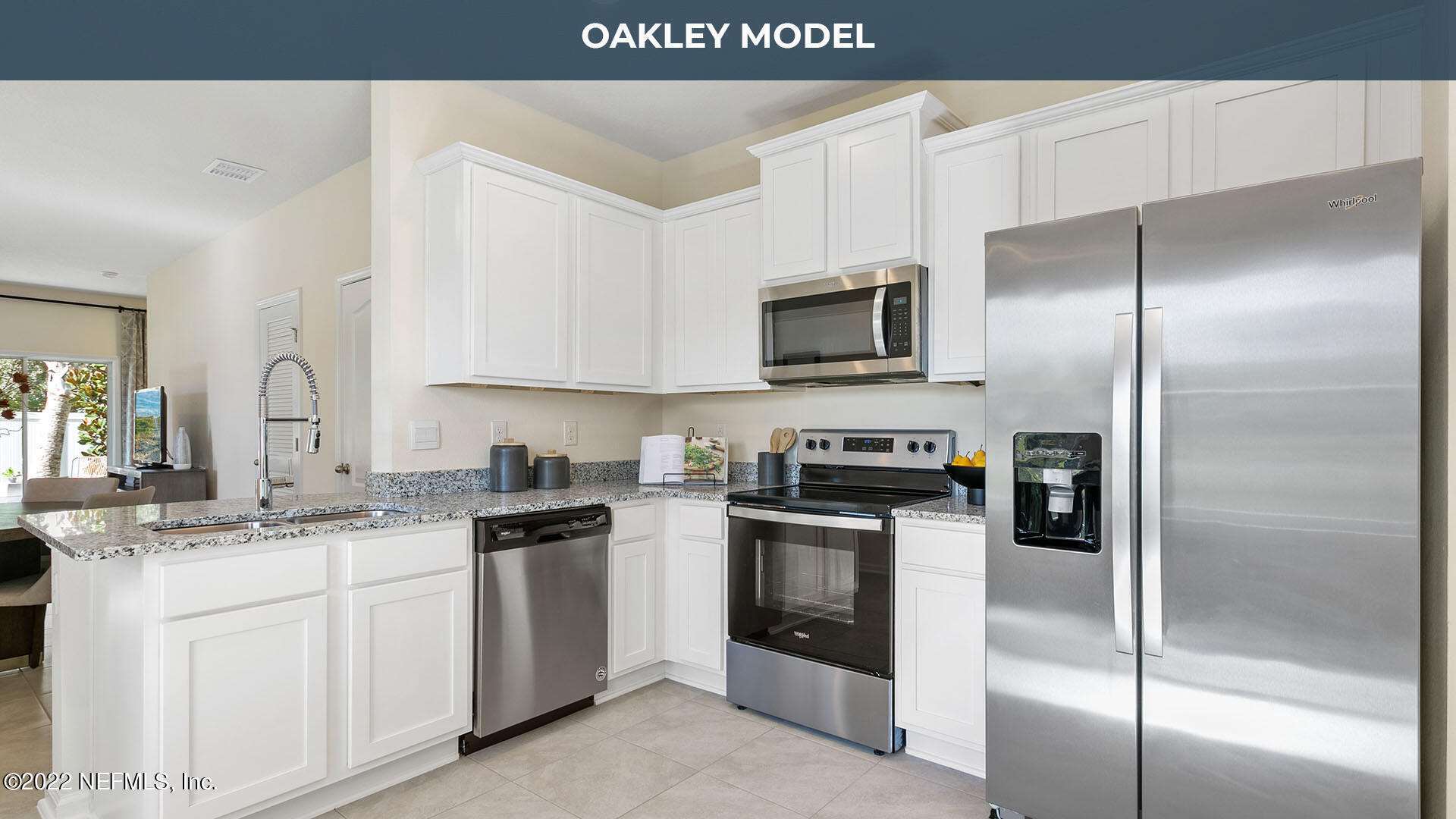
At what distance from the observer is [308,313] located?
14.8ft

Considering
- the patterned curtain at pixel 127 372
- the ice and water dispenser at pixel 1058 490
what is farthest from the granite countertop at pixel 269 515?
the patterned curtain at pixel 127 372

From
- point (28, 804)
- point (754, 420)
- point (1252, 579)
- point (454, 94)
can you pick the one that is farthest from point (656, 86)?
point (28, 804)

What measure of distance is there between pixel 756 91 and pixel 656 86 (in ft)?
1.48

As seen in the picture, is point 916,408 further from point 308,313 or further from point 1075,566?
point 308,313

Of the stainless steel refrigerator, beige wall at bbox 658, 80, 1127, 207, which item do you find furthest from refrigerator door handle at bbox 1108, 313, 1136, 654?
beige wall at bbox 658, 80, 1127, 207

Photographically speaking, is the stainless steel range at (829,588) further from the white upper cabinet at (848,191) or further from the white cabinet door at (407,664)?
the white cabinet door at (407,664)

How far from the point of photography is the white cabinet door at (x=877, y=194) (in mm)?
2752

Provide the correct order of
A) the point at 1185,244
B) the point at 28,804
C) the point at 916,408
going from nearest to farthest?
1. the point at 1185,244
2. the point at 28,804
3. the point at 916,408

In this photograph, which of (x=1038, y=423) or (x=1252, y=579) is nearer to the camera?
(x=1252, y=579)

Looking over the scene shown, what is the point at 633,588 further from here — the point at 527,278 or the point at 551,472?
the point at 527,278

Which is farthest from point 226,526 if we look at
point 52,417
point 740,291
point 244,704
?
point 52,417

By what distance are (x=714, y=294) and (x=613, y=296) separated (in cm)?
47

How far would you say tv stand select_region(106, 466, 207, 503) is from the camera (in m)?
5.79

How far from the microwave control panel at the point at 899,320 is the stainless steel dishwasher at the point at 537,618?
1311mm
